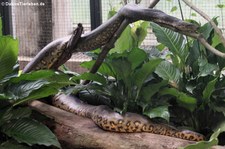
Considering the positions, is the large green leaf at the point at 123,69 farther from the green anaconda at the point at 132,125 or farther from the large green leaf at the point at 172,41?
the large green leaf at the point at 172,41

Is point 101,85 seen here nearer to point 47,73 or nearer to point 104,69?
point 104,69

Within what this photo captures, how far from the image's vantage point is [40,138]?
6.64 feet

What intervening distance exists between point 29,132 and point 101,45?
72cm

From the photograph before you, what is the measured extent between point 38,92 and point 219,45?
1.11 metres

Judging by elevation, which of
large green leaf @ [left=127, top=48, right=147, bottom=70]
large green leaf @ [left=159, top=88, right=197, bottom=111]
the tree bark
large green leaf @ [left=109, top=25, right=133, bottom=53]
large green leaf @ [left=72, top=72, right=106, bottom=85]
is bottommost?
the tree bark

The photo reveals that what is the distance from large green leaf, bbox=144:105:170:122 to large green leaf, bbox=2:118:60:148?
0.53 m

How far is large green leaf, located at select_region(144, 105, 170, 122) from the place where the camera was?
200 centimetres

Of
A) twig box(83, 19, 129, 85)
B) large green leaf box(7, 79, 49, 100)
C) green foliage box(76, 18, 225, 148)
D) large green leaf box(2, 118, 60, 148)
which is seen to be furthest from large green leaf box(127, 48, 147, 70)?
large green leaf box(2, 118, 60, 148)

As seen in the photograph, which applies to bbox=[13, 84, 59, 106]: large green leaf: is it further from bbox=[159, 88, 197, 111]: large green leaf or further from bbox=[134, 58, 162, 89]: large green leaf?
bbox=[159, 88, 197, 111]: large green leaf

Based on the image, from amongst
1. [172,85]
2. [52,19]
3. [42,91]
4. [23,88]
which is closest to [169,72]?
[172,85]

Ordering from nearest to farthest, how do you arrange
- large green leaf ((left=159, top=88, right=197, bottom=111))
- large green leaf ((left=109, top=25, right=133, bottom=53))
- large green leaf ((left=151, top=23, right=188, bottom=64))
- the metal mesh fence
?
large green leaf ((left=159, top=88, right=197, bottom=111)) → large green leaf ((left=151, top=23, right=188, bottom=64)) → large green leaf ((left=109, top=25, right=133, bottom=53)) → the metal mesh fence

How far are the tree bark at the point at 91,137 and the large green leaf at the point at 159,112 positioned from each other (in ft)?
0.35

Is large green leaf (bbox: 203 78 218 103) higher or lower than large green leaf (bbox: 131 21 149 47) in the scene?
lower

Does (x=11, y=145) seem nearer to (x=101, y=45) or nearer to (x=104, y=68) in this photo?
(x=104, y=68)
